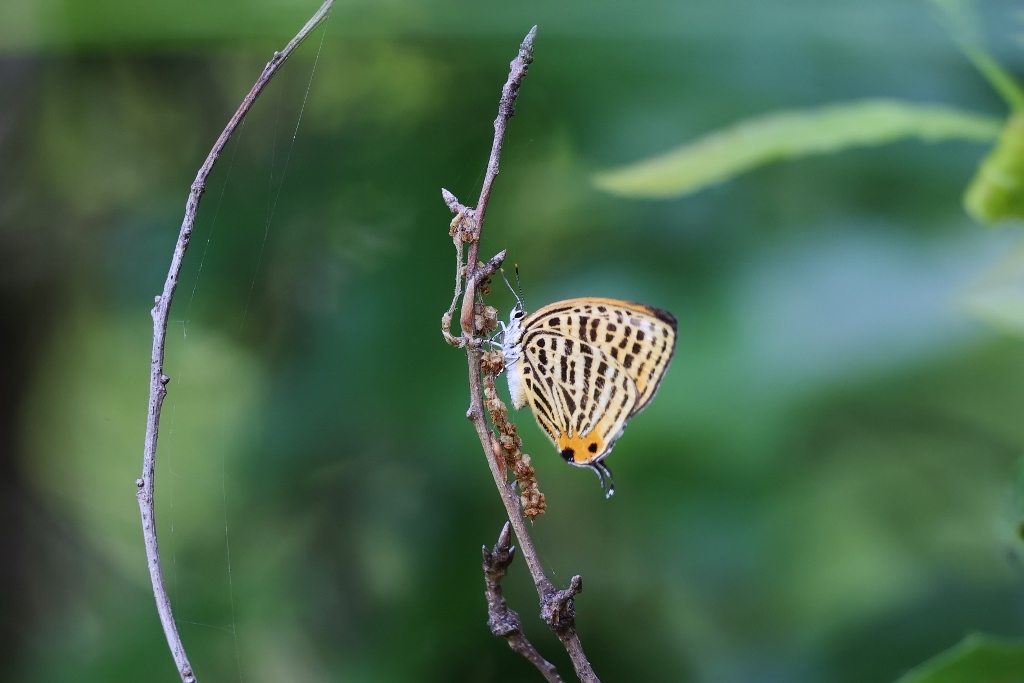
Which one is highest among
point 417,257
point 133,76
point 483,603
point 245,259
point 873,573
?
point 133,76

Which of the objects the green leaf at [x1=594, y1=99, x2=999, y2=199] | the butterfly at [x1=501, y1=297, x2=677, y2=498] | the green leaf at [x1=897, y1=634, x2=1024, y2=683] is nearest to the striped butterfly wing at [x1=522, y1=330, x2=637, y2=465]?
the butterfly at [x1=501, y1=297, x2=677, y2=498]

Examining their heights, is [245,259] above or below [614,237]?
above

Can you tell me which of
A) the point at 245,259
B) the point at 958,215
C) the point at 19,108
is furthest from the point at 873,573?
the point at 19,108

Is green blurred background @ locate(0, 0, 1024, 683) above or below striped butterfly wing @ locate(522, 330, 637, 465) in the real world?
above

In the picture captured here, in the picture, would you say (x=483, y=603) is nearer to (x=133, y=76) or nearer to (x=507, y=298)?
(x=507, y=298)

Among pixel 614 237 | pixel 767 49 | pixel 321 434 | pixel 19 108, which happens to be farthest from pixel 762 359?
pixel 19 108

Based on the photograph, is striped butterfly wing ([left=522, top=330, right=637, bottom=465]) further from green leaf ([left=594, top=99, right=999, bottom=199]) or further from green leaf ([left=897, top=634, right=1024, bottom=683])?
green leaf ([left=594, top=99, right=999, bottom=199])

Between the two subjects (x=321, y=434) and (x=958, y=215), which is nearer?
(x=958, y=215)
